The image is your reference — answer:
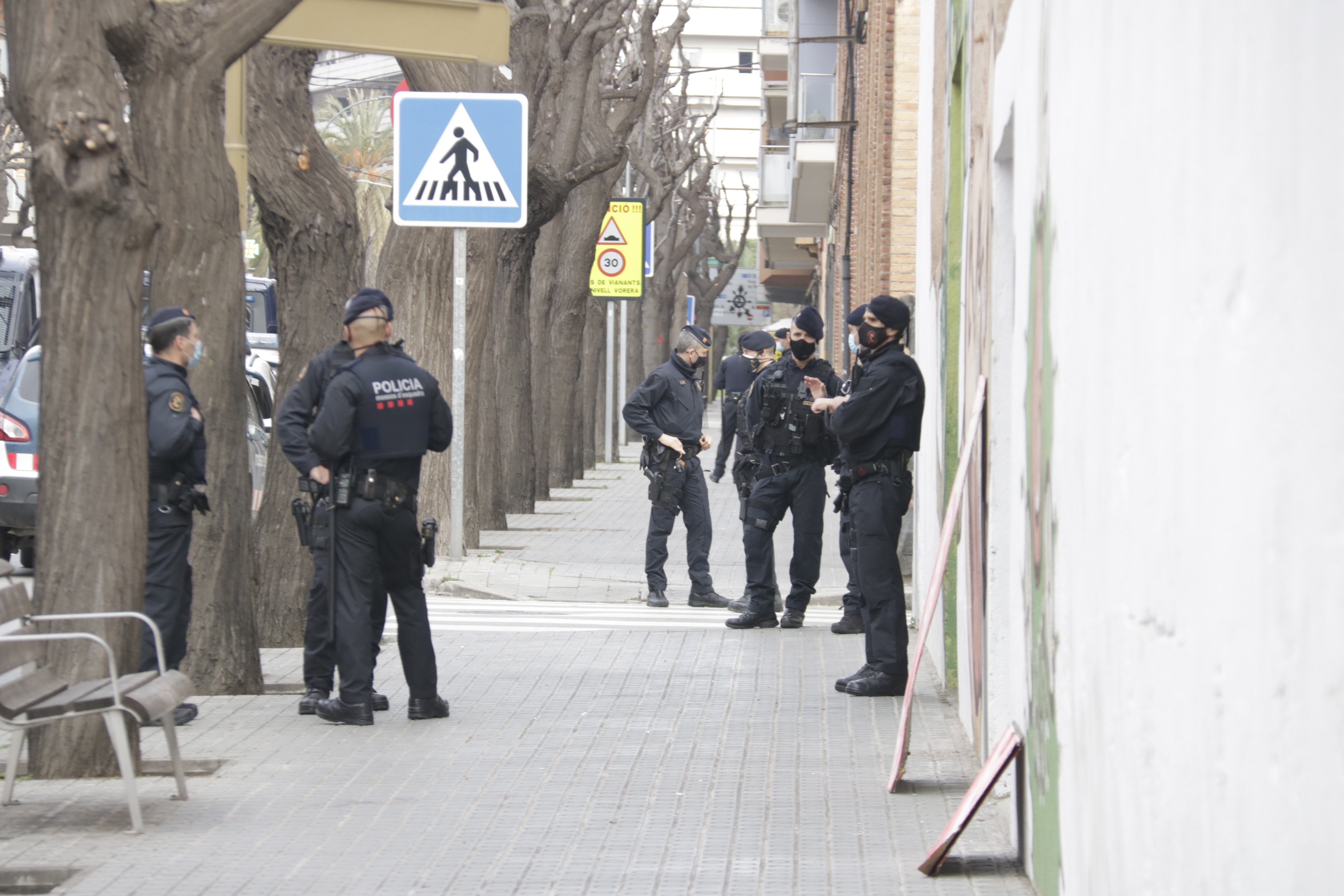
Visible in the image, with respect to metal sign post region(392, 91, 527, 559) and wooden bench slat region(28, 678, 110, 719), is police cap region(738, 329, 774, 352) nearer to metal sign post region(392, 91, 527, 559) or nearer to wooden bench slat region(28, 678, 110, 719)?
metal sign post region(392, 91, 527, 559)

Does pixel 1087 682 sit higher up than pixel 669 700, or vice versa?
pixel 1087 682

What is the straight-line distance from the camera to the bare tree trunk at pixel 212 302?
787 centimetres

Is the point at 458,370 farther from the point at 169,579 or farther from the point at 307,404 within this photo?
the point at 169,579

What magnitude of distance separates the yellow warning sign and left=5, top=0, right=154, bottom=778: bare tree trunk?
21240mm

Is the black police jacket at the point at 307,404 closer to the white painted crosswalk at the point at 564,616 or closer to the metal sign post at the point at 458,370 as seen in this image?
the white painted crosswalk at the point at 564,616

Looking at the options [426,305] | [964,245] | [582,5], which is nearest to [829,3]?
[582,5]

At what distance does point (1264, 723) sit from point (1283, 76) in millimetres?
885

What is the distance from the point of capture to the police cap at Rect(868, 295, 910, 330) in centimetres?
877

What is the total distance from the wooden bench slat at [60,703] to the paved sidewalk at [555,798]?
40cm

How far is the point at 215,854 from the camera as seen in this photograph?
588 centimetres

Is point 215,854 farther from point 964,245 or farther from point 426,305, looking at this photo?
point 426,305

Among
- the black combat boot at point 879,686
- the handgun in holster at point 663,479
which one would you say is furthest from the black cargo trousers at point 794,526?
the black combat boot at point 879,686

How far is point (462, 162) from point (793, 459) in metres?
3.18

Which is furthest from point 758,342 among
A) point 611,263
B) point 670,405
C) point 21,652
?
point 611,263
